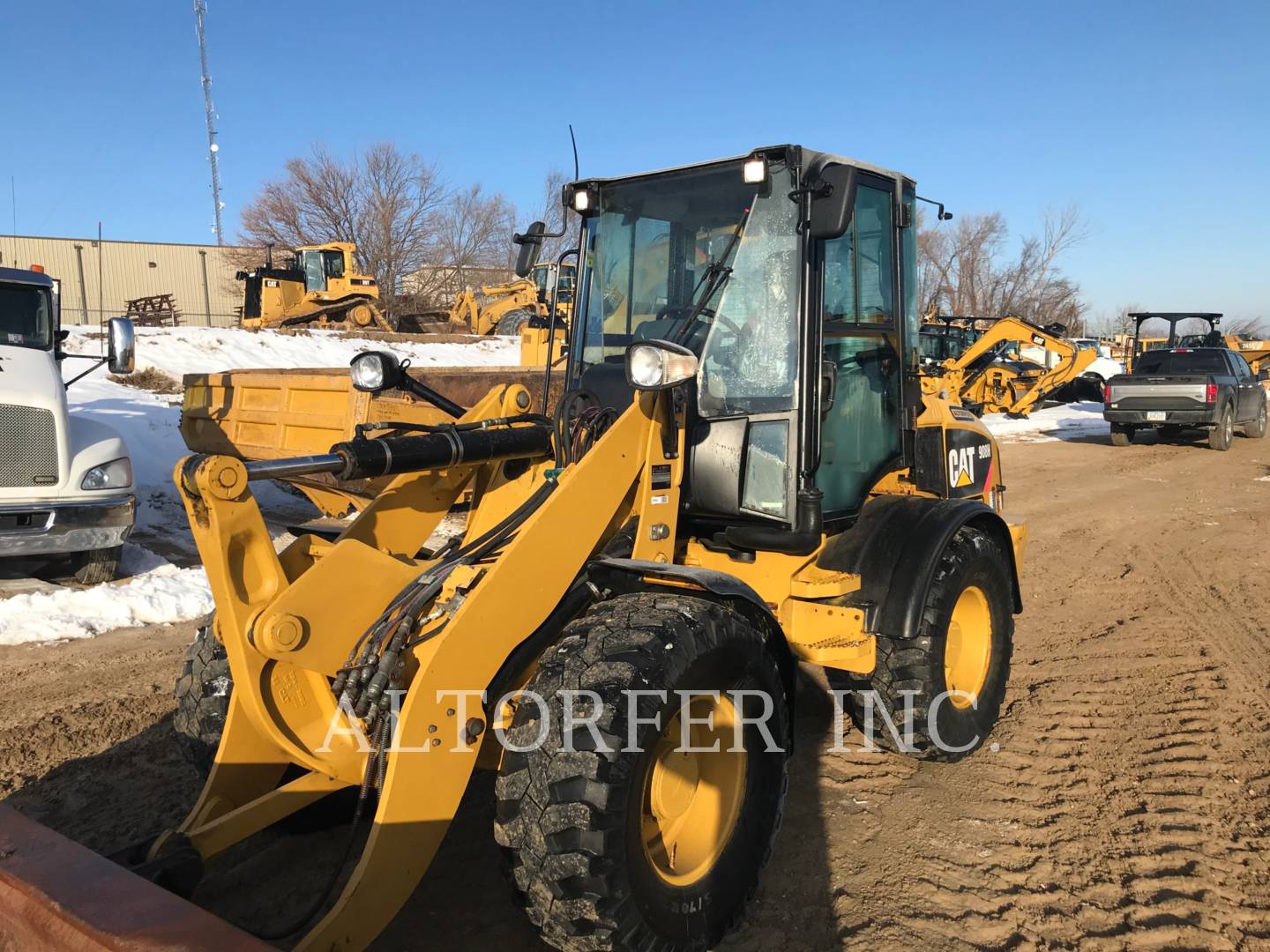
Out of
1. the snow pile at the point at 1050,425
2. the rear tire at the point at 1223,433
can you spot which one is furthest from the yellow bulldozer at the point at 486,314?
the rear tire at the point at 1223,433

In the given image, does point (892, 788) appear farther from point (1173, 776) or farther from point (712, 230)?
point (712, 230)

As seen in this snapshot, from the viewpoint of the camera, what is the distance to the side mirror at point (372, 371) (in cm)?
338

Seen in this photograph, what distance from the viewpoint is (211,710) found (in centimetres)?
327

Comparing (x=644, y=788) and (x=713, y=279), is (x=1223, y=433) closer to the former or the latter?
(x=713, y=279)

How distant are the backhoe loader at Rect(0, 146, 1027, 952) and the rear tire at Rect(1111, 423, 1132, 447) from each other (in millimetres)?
14800

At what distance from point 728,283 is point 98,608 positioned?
5.28m

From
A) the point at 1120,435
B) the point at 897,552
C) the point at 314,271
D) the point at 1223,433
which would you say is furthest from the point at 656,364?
the point at 314,271

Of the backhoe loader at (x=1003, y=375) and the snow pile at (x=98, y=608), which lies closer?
the snow pile at (x=98, y=608)

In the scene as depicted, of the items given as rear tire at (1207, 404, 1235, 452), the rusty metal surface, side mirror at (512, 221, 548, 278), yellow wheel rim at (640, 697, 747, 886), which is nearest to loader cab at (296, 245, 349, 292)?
rear tire at (1207, 404, 1235, 452)

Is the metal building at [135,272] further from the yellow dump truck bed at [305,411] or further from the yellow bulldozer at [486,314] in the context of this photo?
the yellow dump truck bed at [305,411]

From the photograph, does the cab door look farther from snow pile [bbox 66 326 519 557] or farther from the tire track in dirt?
snow pile [bbox 66 326 519 557]

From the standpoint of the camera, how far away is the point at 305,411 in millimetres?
7598

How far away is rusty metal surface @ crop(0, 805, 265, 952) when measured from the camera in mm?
1773

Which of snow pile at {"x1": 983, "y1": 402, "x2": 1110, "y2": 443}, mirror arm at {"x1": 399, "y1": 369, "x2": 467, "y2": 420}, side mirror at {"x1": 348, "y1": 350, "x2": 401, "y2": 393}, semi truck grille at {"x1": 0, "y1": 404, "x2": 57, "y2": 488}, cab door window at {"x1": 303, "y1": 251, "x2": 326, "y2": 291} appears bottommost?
snow pile at {"x1": 983, "y1": 402, "x2": 1110, "y2": 443}
